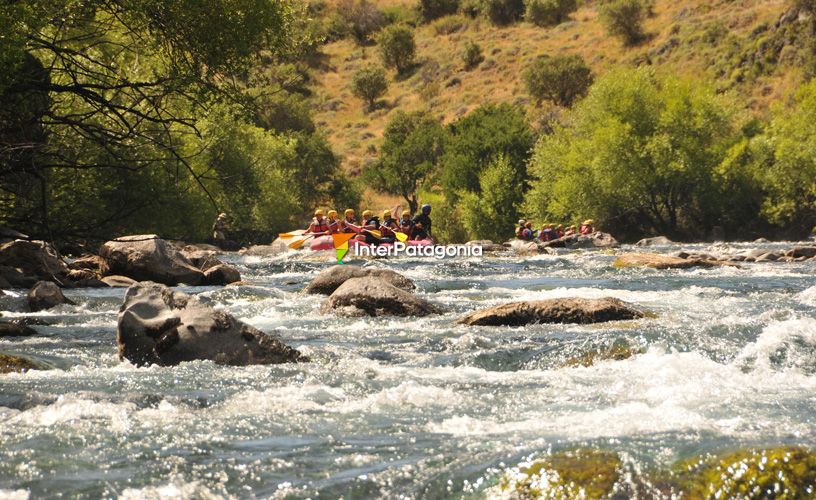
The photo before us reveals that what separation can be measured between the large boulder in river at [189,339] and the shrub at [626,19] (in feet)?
223

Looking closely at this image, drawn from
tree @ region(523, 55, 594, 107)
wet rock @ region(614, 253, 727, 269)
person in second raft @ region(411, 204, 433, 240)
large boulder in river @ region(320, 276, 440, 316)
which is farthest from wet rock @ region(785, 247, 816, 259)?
tree @ region(523, 55, 594, 107)

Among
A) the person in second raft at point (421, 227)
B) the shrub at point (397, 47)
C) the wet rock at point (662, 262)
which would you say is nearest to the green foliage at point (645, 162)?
the person in second raft at point (421, 227)

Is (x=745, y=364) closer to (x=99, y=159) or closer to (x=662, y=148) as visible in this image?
(x=99, y=159)

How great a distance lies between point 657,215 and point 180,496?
136ft

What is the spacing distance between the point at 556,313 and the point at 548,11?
81.2 meters

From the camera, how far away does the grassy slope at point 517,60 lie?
200 ft

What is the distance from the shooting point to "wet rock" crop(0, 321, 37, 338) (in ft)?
39.1

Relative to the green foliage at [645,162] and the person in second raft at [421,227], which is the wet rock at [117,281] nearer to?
the person in second raft at [421,227]

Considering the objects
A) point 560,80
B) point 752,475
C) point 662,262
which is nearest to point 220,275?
point 662,262

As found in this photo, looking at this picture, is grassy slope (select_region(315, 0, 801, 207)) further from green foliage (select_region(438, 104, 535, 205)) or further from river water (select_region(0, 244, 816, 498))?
river water (select_region(0, 244, 816, 498))

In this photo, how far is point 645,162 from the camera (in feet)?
141

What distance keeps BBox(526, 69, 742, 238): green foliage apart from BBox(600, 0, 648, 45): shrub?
2889cm

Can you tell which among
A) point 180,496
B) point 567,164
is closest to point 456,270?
point 180,496

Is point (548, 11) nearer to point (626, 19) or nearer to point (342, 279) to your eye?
point (626, 19)
